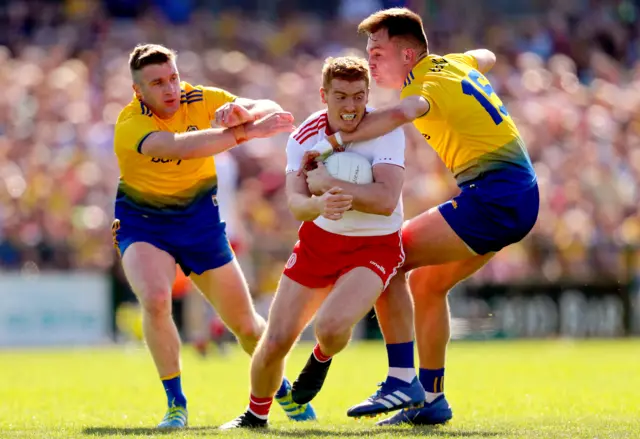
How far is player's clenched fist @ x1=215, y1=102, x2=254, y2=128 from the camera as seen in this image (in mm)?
8867

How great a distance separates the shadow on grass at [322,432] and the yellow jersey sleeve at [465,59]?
2.47 metres

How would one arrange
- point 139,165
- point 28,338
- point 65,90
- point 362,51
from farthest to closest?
point 362,51, point 65,90, point 28,338, point 139,165

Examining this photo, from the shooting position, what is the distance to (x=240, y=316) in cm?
947

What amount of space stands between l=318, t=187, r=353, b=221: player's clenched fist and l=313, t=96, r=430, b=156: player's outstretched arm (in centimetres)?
43

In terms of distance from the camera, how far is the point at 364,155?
8.49 meters

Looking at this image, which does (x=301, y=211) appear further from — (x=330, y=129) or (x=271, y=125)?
(x=271, y=125)

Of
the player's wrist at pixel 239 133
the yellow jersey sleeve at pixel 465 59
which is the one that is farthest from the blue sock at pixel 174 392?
the yellow jersey sleeve at pixel 465 59

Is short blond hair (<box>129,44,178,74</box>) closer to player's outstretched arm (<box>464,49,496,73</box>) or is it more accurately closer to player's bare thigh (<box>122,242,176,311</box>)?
player's bare thigh (<box>122,242,176,311</box>)

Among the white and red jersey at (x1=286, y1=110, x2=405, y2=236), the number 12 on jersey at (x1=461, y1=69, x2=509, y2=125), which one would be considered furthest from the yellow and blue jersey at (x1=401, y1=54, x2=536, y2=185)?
the white and red jersey at (x1=286, y1=110, x2=405, y2=236)

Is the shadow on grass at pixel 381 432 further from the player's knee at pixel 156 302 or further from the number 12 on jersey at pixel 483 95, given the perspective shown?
the number 12 on jersey at pixel 483 95

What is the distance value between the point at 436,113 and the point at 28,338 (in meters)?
11.9

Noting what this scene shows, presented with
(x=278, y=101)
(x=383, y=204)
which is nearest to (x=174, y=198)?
(x=383, y=204)

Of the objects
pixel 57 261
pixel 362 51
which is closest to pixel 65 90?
pixel 57 261

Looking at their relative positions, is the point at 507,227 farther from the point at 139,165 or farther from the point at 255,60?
the point at 255,60
